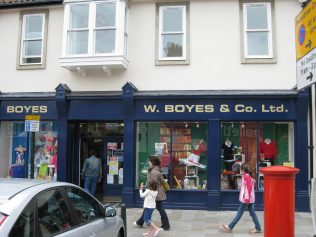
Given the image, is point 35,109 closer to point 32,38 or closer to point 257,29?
point 32,38

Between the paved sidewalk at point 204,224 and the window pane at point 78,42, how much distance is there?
522cm

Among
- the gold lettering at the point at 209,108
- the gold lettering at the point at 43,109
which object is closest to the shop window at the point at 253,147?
the gold lettering at the point at 209,108

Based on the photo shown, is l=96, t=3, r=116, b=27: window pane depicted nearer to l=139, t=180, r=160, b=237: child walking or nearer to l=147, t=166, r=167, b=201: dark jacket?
l=147, t=166, r=167, b=201: dark jacket

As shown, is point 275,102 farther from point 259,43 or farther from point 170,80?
point 170,80

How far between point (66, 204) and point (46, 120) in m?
8.90

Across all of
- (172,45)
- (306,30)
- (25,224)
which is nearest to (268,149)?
(172,45)

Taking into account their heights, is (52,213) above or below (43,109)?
below

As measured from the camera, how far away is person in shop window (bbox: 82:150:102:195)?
42.6 feet

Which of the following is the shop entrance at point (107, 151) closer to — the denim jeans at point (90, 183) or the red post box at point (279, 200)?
the denim jeans at point (90, 183)

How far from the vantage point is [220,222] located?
34.1 ft

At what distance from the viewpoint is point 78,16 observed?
42.6ft

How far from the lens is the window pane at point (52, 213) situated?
4.09 metres

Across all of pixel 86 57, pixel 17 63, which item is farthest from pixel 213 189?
pixel 17 63

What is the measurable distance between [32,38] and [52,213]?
10.5m
